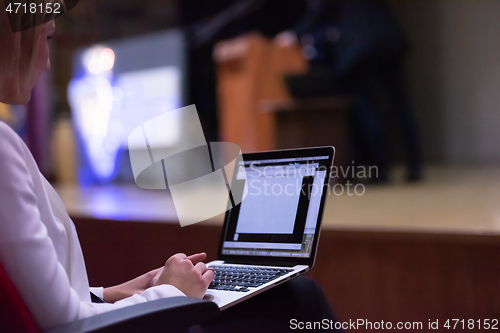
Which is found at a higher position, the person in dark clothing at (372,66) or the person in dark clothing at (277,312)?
the person in dark clothing at (372,66)

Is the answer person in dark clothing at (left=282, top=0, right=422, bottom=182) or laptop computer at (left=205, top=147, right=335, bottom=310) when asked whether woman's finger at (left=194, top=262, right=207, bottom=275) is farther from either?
person in dark clothing at (left=282, top=0, right=422, bottom=182)

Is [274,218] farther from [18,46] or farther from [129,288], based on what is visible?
[18,46]

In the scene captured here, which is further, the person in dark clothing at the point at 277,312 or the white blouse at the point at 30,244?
the person in dark clothing at the point at 277,312

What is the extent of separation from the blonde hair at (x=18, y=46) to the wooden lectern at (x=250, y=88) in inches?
99.1

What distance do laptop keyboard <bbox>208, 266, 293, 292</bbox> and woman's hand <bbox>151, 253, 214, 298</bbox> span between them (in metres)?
0.05

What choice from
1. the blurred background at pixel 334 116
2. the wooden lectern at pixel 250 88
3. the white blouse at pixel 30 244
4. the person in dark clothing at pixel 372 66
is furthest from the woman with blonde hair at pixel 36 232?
the wooden lectern at pixel 250 88

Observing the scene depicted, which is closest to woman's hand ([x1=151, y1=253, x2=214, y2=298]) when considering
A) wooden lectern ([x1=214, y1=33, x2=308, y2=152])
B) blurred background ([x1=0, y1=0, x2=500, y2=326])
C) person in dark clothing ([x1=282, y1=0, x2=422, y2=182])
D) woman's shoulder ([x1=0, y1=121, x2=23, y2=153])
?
blurred background ([x1=0, y1=0, x2=500, y2=326])

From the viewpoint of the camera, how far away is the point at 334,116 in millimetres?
2762

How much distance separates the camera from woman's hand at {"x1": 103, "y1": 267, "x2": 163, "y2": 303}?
59cm

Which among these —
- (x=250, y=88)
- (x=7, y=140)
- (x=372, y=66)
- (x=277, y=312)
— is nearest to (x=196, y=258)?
(x=277, y=312)

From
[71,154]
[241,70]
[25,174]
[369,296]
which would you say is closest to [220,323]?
[25,174]

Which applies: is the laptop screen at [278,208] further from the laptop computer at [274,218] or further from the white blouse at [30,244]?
the white blouse at [30,244]

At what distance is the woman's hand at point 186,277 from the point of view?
20.5 inches

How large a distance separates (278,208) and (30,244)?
334 millimetres
